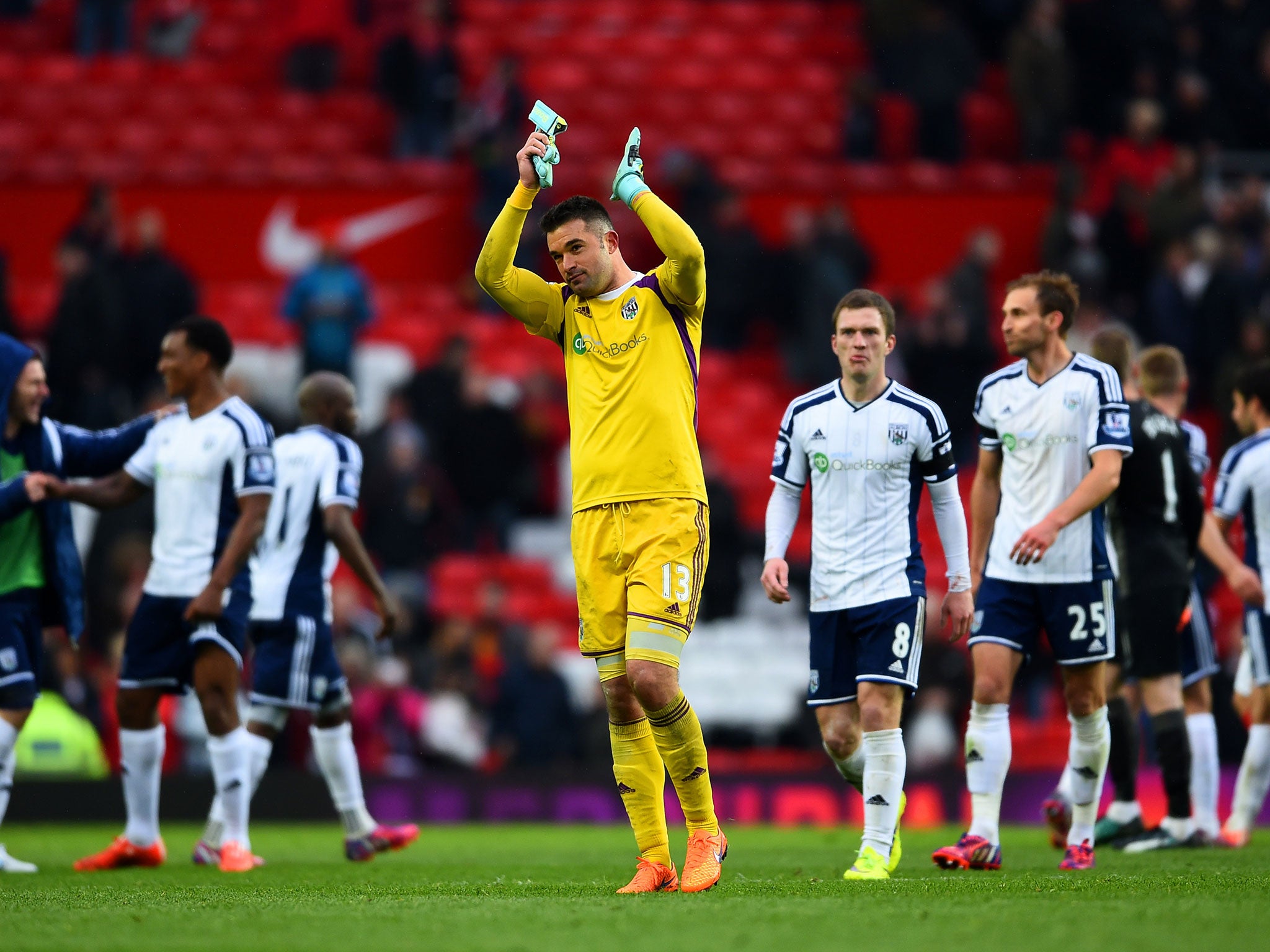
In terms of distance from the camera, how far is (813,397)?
27.5 feet

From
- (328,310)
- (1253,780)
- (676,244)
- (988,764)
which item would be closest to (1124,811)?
(1253,780)

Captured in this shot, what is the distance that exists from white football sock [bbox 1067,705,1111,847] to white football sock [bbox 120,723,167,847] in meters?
4.69

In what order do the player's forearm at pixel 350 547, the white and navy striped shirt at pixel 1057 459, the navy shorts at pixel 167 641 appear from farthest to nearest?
1. the player's forearm at pixel 350 547
2. the navy shorts at pixel 167 641
3. the white and navy striped shirt at pixel 1057 459

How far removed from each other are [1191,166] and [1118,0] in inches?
130

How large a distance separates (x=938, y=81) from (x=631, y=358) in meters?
15.3

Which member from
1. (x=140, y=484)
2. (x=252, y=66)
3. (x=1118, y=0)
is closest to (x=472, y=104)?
(x=252, y=66)

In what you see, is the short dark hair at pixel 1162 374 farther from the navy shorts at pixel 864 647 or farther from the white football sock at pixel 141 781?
the white football sock at pixel 141 781

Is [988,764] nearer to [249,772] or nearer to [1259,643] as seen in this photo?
[1259,643]

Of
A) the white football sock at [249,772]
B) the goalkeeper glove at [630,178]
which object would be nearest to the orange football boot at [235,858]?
the white football sock at [249,772]

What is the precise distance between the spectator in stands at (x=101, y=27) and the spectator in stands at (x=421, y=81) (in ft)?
11.6

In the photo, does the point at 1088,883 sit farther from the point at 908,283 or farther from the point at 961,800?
the point at 908,283

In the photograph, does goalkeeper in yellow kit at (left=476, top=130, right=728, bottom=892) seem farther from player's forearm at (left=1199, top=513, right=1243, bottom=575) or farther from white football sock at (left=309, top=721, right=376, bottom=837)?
player's forearm at (left=1199, top=513, right=1243, bottom=575)

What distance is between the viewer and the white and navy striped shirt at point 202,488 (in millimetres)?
9266

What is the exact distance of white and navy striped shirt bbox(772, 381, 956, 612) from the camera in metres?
8.09
